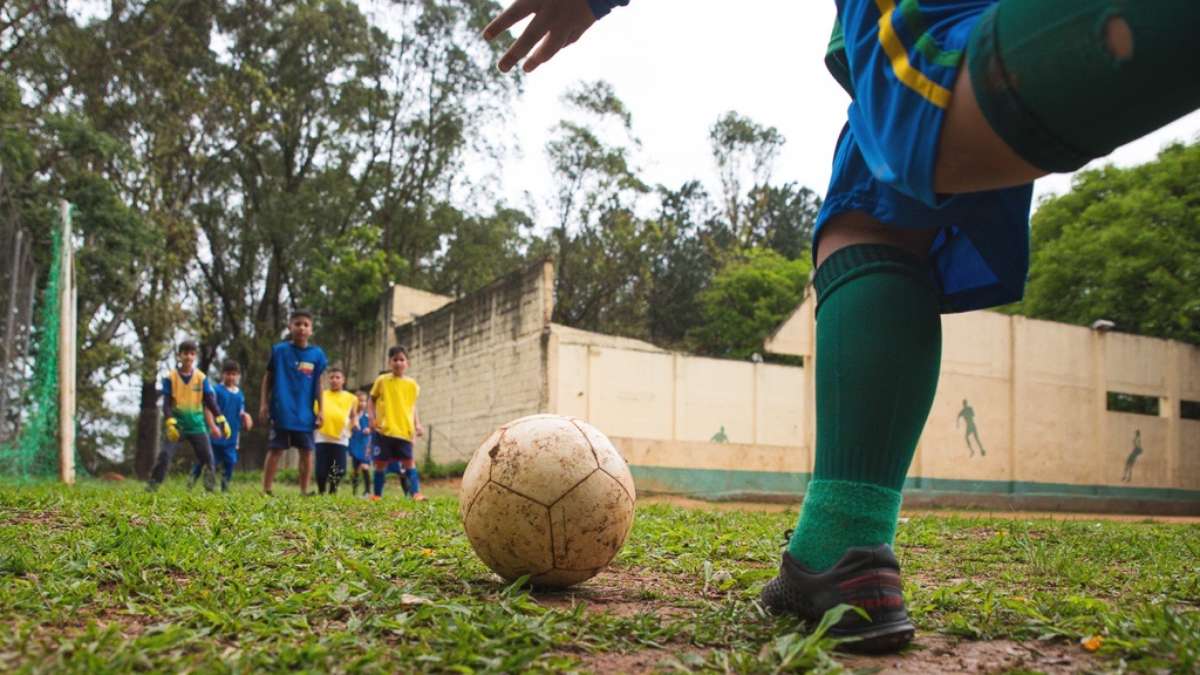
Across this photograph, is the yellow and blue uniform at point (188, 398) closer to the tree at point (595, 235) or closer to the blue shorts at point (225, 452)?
the blue shorts at point (225, 452)

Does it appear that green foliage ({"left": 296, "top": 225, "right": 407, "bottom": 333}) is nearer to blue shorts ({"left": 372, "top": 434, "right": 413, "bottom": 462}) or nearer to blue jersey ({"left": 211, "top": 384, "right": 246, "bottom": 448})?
blue jersey ({"left": 211, "top": 384, "right": 246, "bottom": 448})

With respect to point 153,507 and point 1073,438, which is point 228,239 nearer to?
point 1073,438

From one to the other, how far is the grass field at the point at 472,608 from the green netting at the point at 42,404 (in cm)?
860

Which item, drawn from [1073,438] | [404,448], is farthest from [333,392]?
[1073,438]

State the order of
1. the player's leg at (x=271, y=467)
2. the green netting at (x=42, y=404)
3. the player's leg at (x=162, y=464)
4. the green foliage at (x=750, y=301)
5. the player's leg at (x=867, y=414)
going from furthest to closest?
the green foliage at (x=750, y=301), the green netting at (x=42, y=404), the player's leg at (x=162, y=464), the player's leg at (x=271, y=467), the player's leg at (x=867, y=414)

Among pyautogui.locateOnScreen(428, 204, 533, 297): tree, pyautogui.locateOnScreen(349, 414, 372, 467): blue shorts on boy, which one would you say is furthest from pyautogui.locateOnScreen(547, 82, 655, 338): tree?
pyautogui.locateOnScreen(349, 414, 372, 467): blue shorts on boy

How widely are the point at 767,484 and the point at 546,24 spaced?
18215 mm

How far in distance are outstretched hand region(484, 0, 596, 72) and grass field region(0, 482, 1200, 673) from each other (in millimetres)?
1534

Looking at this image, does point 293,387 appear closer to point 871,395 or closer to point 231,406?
point 231,406

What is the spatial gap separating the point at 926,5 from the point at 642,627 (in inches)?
56.8

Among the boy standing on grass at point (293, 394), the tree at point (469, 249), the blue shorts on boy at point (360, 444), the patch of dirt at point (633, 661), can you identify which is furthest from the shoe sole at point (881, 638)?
the tree at point (469, 249)

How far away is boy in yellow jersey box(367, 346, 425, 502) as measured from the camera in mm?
10594

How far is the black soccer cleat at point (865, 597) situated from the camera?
1972mm

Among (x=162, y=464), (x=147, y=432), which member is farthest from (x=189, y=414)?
(x=147, y=432)
